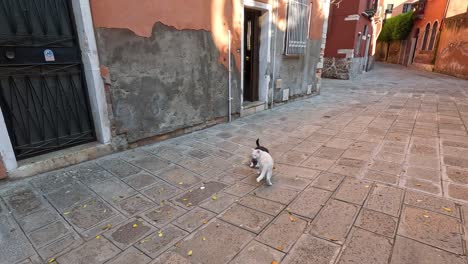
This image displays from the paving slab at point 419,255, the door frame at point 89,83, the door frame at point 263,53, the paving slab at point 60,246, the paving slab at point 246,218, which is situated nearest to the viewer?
the paving slab at point 419,255

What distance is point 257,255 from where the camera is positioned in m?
1.77

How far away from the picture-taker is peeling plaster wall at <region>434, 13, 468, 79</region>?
39.7 ft

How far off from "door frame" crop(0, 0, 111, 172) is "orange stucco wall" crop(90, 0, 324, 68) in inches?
4.8

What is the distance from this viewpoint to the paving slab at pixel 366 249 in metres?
1.71

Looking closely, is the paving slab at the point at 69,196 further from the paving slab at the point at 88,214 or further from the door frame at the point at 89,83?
the door frame at the point at 89,83

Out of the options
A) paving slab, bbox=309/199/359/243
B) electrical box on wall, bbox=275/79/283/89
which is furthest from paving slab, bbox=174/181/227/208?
electrical box on wall, bbox=275/79/283/89

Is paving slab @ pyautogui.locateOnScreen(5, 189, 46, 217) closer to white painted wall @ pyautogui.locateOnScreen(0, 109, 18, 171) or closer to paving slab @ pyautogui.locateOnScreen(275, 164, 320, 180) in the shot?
white painted wall @ pyautogui.locateOnScreen(0, 109, 18, 171)

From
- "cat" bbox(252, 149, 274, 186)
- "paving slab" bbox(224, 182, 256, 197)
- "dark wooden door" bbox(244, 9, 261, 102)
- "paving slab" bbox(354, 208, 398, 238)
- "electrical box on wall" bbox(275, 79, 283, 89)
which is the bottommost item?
"paving slab" bbox(224, 182, 256, 197)

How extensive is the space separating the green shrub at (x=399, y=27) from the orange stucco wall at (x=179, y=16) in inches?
863

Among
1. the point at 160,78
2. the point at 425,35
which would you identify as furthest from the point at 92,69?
the point at 425,35

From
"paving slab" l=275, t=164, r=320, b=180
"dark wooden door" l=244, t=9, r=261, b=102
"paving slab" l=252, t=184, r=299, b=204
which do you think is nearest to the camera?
"paving slab" l=252, t=184, r=299, b=204

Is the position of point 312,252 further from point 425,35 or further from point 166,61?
point 425,35

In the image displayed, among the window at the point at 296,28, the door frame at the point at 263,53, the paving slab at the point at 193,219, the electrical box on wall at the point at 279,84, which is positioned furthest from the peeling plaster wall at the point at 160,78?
the window at the point at 296,28

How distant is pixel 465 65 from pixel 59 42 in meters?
16.4
